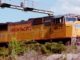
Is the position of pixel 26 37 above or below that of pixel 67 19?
below

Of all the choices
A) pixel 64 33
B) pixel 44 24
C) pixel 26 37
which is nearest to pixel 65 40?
pixel 64 33

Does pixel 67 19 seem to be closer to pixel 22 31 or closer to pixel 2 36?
pixel 22 31

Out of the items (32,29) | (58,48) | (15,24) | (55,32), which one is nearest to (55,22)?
(55,32)

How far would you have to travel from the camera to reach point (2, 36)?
2598cm

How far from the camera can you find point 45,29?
22844 mm

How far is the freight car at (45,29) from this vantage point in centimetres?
2175

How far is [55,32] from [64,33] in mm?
756

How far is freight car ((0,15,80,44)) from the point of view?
21.8 m

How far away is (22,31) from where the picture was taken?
24859mm

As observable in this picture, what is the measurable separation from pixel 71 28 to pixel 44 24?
2438 mm

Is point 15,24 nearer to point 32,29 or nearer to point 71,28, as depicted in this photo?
point 32,29

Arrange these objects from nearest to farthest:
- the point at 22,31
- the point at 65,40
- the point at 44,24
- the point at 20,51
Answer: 1. the point at 20,51
2. the point at 65,40
3. the point at 44,24
4. the point at 22,31

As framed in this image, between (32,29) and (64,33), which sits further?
(32,29)

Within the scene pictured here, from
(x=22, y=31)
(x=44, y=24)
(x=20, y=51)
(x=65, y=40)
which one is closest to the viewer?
(x=20, y=51)
